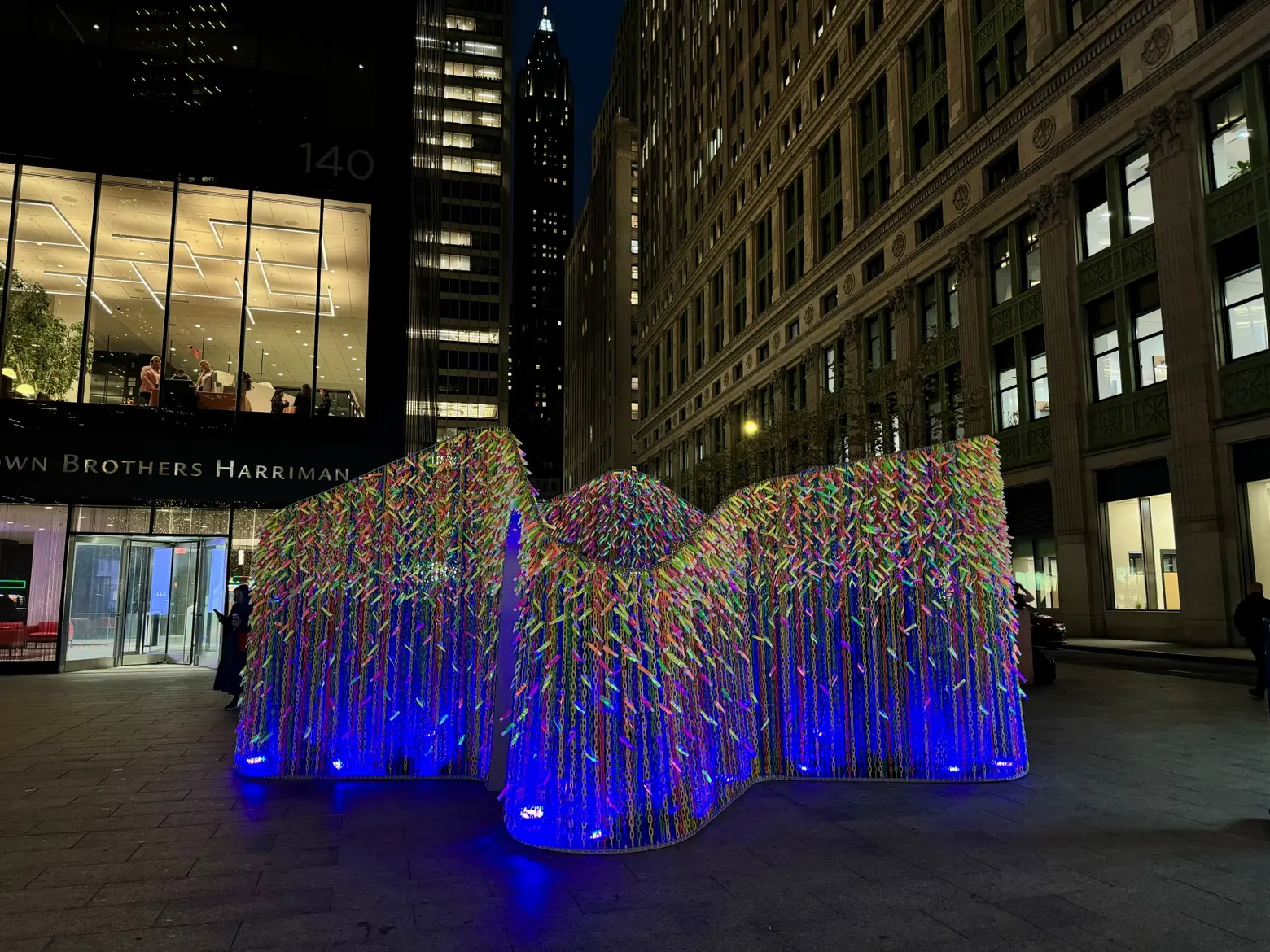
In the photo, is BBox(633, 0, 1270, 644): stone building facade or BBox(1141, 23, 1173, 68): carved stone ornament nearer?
BBox(633, 0, 1270, 644): stone building facade

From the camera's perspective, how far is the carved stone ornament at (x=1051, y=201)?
2772 centimetres

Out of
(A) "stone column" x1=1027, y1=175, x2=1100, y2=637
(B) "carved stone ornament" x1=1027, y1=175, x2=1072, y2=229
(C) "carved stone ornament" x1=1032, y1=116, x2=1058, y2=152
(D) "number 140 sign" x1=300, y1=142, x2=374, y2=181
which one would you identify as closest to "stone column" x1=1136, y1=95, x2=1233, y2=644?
(A) "stone column" x1=1027, y1=175, x2=1100, y2=637

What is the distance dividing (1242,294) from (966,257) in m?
12.3

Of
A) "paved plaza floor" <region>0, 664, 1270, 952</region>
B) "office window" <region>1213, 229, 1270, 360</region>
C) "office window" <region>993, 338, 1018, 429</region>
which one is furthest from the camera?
"office window" <region>993, 338, 1018, 429</region>

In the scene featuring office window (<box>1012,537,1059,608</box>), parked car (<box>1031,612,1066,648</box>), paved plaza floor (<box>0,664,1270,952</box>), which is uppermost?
office window (<box>1012,537,1059,608</box>)

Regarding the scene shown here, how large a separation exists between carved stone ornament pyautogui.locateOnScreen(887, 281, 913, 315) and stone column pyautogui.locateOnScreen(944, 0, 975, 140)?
251 inches

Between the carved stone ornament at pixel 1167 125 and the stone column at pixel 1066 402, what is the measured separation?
358 centimetres

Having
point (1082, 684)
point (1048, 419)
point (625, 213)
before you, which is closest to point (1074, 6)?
point (1048, 419)

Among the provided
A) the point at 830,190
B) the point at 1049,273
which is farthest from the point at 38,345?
the point at 830,190

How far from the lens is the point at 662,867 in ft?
17.4

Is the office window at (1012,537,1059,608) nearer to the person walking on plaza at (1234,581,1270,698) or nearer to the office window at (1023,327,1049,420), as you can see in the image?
the office window at (1023,327,1049,420)

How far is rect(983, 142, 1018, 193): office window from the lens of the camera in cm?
3092

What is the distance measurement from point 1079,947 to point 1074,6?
33.2 m

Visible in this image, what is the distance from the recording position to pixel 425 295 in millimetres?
30406
